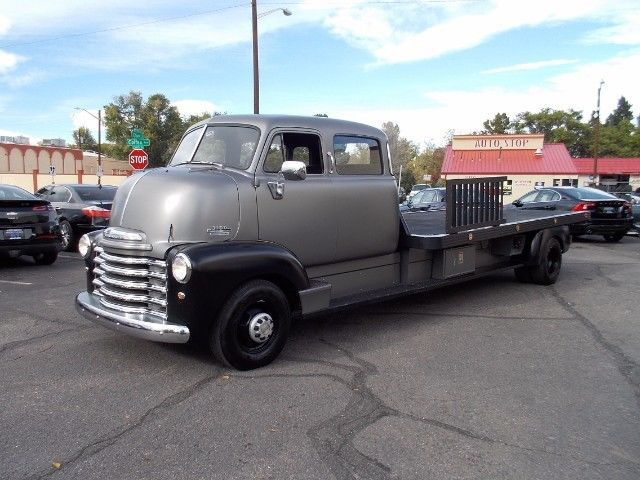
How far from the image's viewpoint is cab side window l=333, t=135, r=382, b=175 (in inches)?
231

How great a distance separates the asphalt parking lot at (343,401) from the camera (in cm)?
331

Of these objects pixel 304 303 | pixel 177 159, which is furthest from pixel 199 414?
pixel 177 159

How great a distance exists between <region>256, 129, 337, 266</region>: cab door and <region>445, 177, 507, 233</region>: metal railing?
171 centimetres

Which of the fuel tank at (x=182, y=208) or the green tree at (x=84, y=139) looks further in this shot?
the green tree at (x=84, y=139)

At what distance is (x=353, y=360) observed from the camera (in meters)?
5.13

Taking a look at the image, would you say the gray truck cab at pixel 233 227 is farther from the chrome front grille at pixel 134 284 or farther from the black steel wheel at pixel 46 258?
the black steel wheel at pixel 46 258

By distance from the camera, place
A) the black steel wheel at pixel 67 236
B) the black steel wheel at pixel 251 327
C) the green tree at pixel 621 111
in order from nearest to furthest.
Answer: the black steel wheel at pixel 251 327
the black steel wheel at pixel 67 236
the green tree at pixel 621 111

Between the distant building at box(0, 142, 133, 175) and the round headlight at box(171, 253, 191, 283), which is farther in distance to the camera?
the distant building at box(0, 142, 133, 175)

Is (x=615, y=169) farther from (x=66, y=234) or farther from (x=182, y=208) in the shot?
(x=182, y=208)

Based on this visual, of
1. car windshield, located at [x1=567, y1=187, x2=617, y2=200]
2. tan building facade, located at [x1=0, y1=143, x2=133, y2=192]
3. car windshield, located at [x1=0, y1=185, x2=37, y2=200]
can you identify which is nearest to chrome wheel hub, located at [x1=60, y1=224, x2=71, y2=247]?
car windshield, located at [x1=0, y1=185, x2=37, y2=200]

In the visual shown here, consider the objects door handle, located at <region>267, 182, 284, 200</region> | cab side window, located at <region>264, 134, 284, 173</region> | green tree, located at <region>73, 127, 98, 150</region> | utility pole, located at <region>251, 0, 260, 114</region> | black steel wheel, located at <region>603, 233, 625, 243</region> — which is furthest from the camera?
green tree, located at <region>73, 127, 98, 150</region>

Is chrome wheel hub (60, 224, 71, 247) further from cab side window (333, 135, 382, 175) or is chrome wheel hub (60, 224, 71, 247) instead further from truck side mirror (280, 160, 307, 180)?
truck side mirror (280, 160, 307, 180)

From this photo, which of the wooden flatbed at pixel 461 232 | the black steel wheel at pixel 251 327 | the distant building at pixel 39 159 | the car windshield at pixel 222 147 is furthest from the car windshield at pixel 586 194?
the distant building at pixel 39 159

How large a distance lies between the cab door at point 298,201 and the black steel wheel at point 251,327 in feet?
1.78
